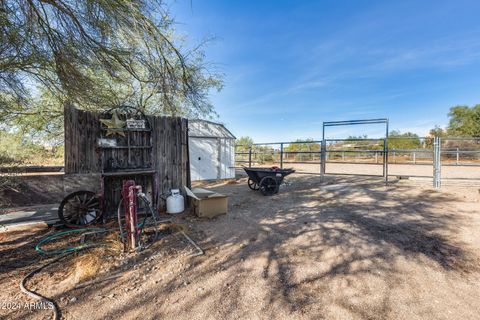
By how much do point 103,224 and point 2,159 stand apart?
64.3 inches

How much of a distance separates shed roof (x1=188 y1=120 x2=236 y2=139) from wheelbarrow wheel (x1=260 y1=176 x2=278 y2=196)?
4037mm

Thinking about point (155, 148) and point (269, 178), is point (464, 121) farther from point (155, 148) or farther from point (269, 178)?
point (155, 148)

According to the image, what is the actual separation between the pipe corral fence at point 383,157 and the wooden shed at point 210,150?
110cm

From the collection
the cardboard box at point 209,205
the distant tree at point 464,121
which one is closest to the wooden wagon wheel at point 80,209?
the cardboard box at point 209,205

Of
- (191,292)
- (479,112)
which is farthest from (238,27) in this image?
(479,112)

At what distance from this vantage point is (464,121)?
20250 mm

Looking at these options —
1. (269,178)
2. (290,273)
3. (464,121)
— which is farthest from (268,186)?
(464,121)

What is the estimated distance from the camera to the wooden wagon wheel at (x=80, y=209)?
11.8ft

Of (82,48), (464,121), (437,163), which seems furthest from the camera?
(464,121)

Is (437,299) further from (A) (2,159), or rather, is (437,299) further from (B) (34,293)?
(A) (2,159)

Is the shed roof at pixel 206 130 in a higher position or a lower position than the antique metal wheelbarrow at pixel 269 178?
higher

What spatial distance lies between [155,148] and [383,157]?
7093mm

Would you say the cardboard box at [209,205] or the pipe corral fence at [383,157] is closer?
the cardboard box at [209,205]

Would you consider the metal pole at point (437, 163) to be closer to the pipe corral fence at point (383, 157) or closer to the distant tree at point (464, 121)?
the pipe corral fence at point (383, 157)
